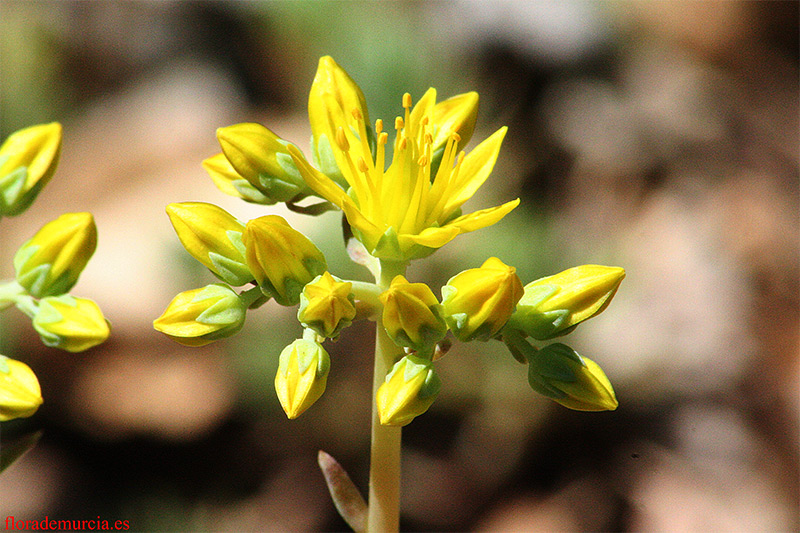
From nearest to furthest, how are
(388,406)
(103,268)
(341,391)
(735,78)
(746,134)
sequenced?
1. (388,406)
2. (341,391)
3. (103,268)
4. (746,134)
5. (735,78)

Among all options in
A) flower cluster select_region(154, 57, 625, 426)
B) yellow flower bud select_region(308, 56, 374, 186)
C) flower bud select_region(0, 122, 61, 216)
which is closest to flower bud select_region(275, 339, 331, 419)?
flower cluster select_region(154, 57, 625, 426)

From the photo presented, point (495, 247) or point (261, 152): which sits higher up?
point (261, 152)

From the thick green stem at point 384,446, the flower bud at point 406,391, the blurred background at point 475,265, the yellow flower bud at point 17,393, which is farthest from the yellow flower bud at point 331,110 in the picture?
the blurred background at point 475,265

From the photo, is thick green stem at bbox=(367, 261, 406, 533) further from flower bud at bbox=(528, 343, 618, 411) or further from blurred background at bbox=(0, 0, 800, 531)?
blurred background at bbox=(0, 0, 800, 531)

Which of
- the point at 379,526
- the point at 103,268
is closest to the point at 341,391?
the point at 103,268

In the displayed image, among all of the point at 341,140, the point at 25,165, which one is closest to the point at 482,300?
the point at 341,140

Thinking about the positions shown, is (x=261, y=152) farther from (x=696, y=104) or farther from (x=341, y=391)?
(x=696, y=104)
